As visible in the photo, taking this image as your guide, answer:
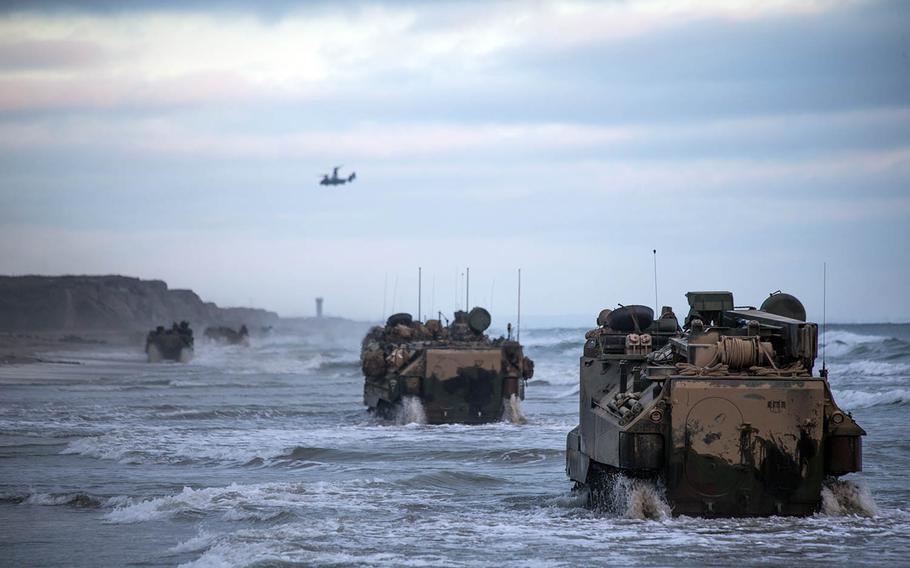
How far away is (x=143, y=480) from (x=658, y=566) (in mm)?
9926

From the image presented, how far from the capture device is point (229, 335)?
4405 inches

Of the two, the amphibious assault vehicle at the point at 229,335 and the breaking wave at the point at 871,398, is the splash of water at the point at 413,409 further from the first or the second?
the amphibious assault vehicle at the point at 229,335

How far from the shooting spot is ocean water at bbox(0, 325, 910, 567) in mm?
13531

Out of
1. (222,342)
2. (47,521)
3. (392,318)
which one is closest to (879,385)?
(392,318)

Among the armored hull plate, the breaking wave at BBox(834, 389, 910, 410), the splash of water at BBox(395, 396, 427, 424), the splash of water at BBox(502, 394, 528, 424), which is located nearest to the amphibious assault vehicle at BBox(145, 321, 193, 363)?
the breaking wave at BBox(834, 389, 910, 410)

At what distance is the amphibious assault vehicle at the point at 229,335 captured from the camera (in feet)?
361

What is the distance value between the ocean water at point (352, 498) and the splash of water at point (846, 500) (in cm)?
3

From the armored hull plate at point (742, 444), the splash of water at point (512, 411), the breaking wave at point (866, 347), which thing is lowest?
the splash of water at point (512, 411)

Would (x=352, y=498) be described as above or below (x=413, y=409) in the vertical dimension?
below

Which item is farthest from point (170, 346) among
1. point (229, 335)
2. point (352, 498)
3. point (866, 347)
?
point (352, 498)

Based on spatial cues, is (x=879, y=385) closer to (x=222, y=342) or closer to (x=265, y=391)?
(x=265, y=391)

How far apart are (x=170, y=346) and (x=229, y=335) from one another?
111 ft

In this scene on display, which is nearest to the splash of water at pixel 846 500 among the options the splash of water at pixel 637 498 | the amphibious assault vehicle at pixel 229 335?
the splash of water at pixel 637 498

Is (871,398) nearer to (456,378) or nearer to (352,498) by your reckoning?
(456,378)
